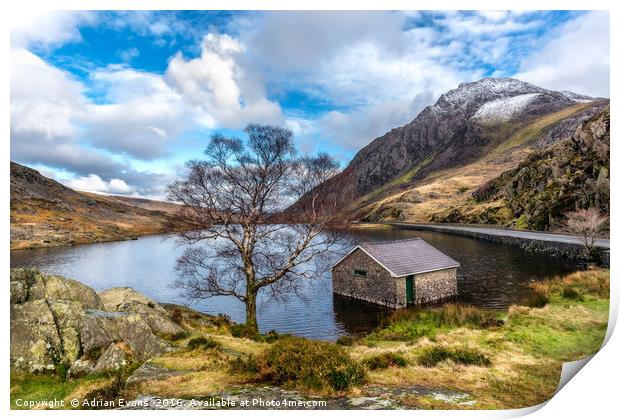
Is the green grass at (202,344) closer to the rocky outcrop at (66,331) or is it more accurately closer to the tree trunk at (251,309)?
the rocky outcrop at (66,331)

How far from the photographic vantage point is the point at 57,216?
3731cm

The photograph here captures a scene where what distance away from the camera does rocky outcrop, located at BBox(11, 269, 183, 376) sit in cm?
975

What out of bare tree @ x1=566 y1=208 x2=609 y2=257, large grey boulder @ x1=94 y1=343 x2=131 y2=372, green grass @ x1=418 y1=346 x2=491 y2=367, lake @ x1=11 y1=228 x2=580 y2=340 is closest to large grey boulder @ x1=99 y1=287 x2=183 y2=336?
large grey boulder @ x1=94 y1=343 x2=131 y2=372

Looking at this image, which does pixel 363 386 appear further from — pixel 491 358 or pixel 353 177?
pixel 353 177

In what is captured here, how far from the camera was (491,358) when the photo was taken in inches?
503

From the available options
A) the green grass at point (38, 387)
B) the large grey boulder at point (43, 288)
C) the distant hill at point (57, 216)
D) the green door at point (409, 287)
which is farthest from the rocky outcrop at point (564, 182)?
the distant hill at point (57, 216)

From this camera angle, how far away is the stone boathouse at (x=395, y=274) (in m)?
27.0

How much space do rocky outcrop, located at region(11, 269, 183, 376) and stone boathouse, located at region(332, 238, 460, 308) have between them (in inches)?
753

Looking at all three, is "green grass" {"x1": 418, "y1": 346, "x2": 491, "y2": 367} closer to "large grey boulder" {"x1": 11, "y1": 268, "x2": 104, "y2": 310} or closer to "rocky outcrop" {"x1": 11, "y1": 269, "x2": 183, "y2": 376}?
"rocky outcrop" {"x1": 11, "y1": 269, "x2": 183, "y2": 376}

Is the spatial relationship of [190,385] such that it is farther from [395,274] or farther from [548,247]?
[548,247]

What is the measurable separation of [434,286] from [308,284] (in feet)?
39.8

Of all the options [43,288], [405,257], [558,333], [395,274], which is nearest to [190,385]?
[43,288]

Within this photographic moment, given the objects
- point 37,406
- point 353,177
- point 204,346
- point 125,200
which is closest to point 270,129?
point 353,177

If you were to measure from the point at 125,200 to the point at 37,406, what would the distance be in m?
96.8
